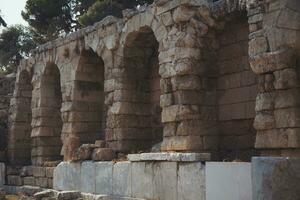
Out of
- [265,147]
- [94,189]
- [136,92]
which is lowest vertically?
[94,189]

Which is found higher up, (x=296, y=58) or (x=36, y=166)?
(x=296, y=58)

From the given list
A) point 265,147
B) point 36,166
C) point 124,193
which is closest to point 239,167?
point 265,147

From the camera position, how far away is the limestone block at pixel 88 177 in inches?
435

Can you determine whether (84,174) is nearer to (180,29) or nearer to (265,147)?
(180,29)

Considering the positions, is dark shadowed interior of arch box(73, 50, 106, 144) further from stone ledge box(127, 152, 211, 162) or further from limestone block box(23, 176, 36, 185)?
stone ledge box(127, 152, 211, 162)

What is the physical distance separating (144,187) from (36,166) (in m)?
6.08

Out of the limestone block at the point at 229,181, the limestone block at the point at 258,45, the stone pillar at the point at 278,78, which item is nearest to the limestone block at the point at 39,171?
the limestone block at the point at 229,181

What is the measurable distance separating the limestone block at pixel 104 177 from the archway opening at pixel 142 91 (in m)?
1.05

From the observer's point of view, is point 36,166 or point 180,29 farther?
point 36,166

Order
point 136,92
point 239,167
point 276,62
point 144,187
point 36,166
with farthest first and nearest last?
1. point 36,166
2. point 136,92
3. point 144,187
4. point 276,62
5. point 239,167

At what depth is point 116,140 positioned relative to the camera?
1162 centimetres

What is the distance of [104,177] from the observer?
10.7 meters

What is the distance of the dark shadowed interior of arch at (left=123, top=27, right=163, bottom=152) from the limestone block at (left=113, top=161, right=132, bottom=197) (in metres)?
→ 1.47

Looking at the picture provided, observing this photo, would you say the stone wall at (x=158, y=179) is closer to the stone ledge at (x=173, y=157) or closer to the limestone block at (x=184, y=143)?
the stone ledge at (x=173, y=157)
